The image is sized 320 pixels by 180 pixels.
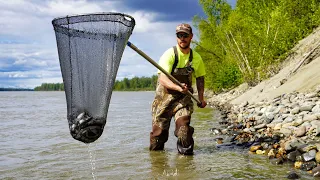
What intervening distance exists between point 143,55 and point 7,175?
10.2 ft

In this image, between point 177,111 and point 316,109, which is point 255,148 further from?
point 316,109

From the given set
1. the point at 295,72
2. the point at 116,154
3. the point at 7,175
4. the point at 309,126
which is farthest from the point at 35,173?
the point at 295,72

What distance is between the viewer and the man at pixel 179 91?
705cm

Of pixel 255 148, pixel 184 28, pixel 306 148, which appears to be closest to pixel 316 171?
pixel 306 148

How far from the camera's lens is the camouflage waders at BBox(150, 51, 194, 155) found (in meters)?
7.29

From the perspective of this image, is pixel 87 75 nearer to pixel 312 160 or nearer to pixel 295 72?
pixel 312 160

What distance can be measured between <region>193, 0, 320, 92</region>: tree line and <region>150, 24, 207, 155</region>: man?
64.7 ft

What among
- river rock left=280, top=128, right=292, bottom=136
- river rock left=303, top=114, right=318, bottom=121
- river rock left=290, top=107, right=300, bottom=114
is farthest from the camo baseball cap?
river rock left=290, top=107, right=300, bottom=114

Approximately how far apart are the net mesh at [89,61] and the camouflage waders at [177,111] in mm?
2813

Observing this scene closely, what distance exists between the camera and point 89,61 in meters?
4.49

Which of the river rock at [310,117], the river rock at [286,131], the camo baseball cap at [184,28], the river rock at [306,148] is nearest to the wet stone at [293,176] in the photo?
the river rock at [306,148]

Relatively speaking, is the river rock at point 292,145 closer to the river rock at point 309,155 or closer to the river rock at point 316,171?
the river rock at point 309,155

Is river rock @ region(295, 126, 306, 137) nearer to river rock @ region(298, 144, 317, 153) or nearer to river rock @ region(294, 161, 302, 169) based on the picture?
river rock @ region(298, 144, 317, 153)

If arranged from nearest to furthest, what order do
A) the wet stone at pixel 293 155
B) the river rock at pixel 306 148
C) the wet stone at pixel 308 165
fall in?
1. the wet stone at pixel 308 165
2. the river rock at pixel 306 148
3. the wet stone at pixel 293 155
